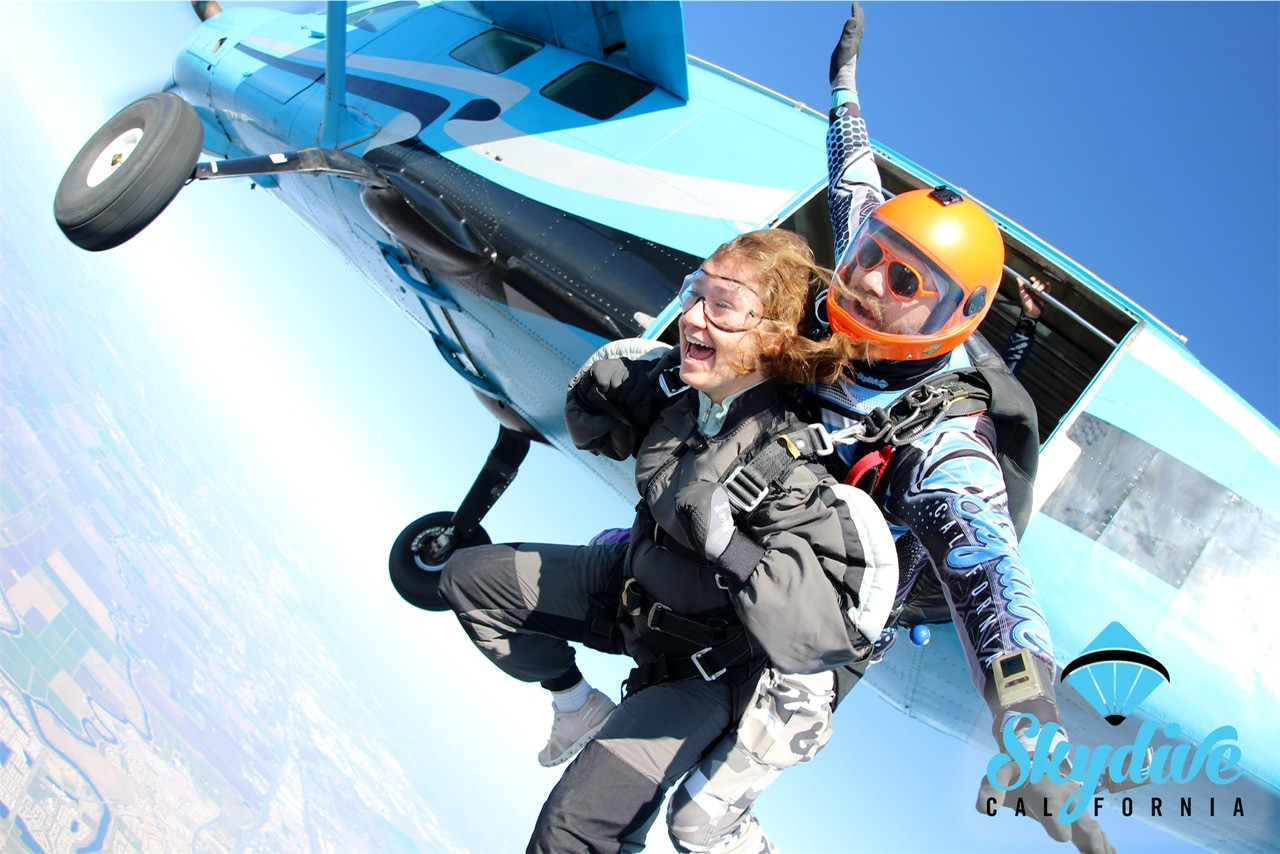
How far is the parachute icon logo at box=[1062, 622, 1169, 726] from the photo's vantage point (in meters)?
3.71

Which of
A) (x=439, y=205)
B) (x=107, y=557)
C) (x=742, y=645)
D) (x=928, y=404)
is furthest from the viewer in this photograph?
(x=107, y=557)

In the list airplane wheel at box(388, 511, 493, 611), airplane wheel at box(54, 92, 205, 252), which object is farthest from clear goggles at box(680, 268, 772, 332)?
airplane wheel at box(388, 511, 493, 611)

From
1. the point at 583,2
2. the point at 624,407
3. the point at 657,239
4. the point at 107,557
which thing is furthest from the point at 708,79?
the point at 107,557

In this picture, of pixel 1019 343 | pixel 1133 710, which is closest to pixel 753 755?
pixel 1133 710

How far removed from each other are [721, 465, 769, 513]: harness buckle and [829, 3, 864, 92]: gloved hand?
2.32 metres

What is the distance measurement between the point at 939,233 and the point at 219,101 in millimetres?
7666

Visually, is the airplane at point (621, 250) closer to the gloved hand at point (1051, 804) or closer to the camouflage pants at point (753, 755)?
the camouflage pants at point (753, 755)

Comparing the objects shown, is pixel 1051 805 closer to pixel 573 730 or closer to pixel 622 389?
pixel 622 389

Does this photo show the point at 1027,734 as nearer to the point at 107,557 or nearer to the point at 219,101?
the point at 219,101

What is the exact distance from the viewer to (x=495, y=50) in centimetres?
691

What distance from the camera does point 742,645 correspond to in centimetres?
307

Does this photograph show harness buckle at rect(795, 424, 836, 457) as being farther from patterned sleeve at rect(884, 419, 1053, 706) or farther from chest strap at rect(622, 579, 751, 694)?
chest strap at rect(622, 579, 751, 694)

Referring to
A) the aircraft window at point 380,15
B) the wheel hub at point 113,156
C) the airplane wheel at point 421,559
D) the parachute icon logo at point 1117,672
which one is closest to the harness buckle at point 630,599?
the parachute icon logo at point 1117,672

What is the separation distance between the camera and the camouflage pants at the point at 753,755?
3.03 metres
